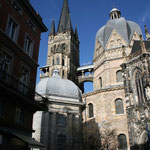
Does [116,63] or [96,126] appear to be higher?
[116,63]

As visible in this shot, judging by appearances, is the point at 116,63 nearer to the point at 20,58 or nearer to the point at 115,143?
the point at 115,143

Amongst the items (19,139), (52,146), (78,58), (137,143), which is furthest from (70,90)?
(78,58)

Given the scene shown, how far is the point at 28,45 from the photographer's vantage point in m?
15.7

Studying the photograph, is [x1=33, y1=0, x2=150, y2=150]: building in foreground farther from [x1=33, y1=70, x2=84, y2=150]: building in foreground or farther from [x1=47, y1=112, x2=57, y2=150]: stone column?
[x1=47, y1=112, x2=57, y2=150]: stone column

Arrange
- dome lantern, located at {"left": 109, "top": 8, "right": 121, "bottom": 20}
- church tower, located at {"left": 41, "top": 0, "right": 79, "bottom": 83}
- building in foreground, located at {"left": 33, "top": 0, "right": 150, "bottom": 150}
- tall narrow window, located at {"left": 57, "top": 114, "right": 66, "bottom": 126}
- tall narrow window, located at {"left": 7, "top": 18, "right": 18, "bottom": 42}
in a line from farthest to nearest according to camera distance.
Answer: dome lantern, located at {"left": 109, "top": 8, "right": 121, "bottom": 20} < church tower, located at {"left": 41, "top": 0, "right": 79, "bottom": 83} < building in foreground, located at {"left": 33, "top": 0, "right": 150, "bottom": 150} < tall narrow window, located at {"left": 57, "top": 114, "right": 66, "bottom": 126} < tall narrow window, located at {"left": 7, "top": 18, "right": 18, "bottom": 42}

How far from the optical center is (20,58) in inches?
547

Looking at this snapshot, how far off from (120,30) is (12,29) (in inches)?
1186

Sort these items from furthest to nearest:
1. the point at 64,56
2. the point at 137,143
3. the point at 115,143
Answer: the point at 64,56
the point at 115,143
the point at 137,143

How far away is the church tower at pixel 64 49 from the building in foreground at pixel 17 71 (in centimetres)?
2931

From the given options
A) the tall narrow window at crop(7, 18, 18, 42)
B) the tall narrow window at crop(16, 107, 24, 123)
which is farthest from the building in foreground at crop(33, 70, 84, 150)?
the tall narrow window at crop(7, 18, 18, 42)

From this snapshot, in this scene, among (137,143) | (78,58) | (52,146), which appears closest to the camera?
(52,146)

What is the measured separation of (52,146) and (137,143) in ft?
31.3

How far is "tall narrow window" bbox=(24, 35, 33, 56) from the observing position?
15.1 metres

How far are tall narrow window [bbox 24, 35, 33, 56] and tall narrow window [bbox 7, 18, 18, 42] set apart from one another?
4.57 ft
